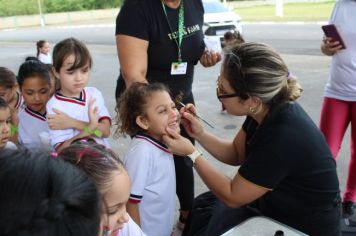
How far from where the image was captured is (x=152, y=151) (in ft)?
6.45

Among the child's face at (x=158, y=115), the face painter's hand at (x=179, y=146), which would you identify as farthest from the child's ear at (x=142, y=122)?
the face painter's hand at (x=179, y=146)

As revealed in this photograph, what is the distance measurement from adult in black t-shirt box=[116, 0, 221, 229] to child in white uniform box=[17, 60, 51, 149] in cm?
44

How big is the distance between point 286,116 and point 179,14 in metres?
0.84

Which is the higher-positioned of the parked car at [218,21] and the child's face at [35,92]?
the child's face at [35,92]

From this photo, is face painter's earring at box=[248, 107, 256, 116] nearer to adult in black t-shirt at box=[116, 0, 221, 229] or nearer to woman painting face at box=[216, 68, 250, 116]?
woman painting face at box=[216, 68, 250, 116]

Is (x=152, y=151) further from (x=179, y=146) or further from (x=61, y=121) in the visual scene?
(x=61, y=121)

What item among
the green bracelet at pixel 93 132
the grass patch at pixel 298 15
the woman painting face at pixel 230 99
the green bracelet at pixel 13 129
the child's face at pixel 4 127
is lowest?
the grass patch at pixel 298 15

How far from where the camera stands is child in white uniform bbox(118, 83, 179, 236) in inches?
76.5

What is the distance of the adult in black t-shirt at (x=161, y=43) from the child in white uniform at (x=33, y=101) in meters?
0.44

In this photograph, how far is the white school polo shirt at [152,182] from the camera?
1.90 meters

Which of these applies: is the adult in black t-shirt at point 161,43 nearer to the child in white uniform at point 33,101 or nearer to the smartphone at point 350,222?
the child in white uniform at point 33,101

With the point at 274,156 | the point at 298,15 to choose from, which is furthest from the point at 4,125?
the point at 298,15

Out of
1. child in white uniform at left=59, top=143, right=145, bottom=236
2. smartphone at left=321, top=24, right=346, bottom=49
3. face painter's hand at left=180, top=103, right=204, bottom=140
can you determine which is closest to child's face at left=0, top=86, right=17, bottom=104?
face painter's hand at left=180, top=103, right=204, bottom=140

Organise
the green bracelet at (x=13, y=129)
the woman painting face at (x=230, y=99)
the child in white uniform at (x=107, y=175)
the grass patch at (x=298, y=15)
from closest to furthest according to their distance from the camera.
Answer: the child in white uniform at (x=107, y=175)
the woman painting face at (x=230, y=99)
the green bracelet at (x=13, y=129)
the grass patch at (x=298, y=15)
